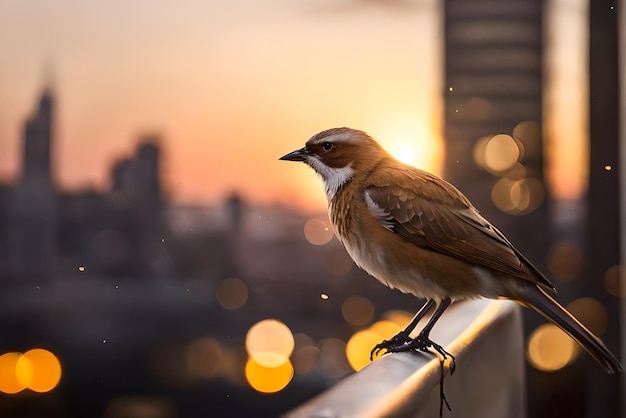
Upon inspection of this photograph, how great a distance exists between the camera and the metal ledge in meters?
0.68

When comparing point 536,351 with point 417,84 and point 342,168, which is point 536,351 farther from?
point 342,168

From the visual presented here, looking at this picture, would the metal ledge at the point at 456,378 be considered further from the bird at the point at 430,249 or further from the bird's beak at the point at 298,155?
the bird's beak at the point at 298,155

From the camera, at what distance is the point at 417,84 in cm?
278

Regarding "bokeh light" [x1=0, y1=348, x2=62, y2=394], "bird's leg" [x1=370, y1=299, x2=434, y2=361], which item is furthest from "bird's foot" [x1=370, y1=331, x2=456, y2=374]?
"bokeh light" [x1=0, y1=348, x2=62, y2=394]

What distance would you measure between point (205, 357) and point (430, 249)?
1119 centimetres

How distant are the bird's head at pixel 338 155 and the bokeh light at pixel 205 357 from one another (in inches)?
432

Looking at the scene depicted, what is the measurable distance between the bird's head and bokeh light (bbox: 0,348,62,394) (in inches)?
348

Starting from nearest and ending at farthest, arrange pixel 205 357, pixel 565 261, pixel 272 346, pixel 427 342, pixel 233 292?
pixel 427 342
pixel 565 261
pixel 272 346
pixel 233 292
pixel 205 357

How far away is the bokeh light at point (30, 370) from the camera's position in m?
10.4

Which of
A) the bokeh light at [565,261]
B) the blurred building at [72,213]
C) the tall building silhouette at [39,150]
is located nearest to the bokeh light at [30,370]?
the blurred building at [72,213]

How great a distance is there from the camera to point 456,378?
894 millimetres

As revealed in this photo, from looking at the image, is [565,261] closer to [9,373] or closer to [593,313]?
[593,313]

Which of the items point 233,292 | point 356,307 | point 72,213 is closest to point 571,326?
point 356,307

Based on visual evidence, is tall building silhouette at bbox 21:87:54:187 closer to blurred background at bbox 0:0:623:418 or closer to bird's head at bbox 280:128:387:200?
blurred background at bbox 0:0:623:418
